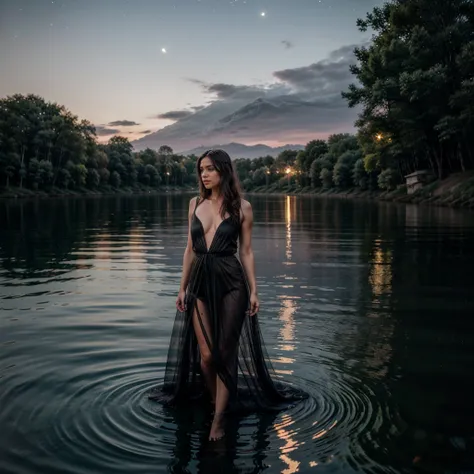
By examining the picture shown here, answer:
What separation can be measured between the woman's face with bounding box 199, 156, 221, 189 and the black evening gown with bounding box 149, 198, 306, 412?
11.9 inches

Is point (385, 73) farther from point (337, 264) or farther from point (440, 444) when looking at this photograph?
point (440, 444)

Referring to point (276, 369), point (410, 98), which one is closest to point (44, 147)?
point (410, 98)

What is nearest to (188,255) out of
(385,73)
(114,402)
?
(114,402)

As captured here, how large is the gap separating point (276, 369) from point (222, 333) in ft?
5.66

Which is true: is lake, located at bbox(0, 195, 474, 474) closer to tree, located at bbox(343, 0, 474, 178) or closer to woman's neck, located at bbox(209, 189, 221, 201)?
woman's neck, located at bbox(209, 189, 221, 201)

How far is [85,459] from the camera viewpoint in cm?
433

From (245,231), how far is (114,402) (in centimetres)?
197

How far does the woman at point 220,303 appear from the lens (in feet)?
16.6

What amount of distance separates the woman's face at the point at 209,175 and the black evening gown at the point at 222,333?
302 millimetres

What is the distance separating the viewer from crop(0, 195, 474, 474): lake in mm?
4406

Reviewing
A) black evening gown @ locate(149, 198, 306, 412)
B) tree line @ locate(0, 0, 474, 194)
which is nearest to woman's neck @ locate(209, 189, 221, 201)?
black evening gown @ locate(149, 198, 306, 412)

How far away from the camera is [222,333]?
5.06m

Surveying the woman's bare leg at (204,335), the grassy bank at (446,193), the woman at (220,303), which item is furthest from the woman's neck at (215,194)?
the grassy bank at (446,193)

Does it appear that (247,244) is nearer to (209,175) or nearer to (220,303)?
(220,303)
